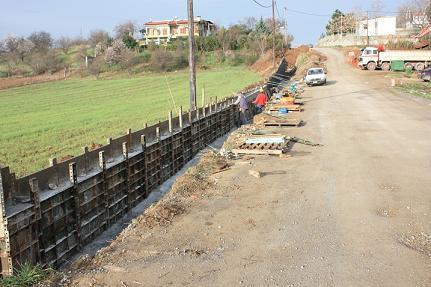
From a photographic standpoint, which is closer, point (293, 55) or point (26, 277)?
point (26, 277)

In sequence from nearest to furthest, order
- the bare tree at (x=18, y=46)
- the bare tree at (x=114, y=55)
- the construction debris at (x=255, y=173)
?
1. the construction debris at (x=255, y=173)
2. the bare tree at (x=114, y=55)
3. the bare tree at (x=18, y=46)

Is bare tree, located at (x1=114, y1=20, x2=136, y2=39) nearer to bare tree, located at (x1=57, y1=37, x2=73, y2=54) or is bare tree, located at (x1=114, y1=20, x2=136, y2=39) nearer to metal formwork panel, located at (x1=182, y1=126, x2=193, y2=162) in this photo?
bare tree, located at (x1=57, y1=37, x2=73, y2=54)

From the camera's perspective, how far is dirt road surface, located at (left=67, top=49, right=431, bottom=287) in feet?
22.5

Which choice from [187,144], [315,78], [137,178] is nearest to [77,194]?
[137,178]

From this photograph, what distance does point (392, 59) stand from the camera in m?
51.8

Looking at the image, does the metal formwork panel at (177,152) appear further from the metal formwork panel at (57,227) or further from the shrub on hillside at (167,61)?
the shrub on hillside at (167,61)

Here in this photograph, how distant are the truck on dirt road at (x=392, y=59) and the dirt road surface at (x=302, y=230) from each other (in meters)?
38.2

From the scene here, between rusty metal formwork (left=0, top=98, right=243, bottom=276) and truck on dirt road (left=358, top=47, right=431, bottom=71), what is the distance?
137 ft

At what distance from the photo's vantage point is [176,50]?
93.2 metres

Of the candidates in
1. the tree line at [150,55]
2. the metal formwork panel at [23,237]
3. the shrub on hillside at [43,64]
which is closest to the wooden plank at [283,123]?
the metal formwork panel at [23,237]

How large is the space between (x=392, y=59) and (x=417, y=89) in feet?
51.1

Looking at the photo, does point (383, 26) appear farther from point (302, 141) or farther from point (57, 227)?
point (57, 227)

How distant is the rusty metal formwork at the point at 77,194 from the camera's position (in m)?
7.32

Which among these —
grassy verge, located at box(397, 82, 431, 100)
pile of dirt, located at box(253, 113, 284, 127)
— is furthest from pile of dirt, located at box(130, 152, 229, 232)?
grassy verge, located at box(397, 82, 431, 100)
